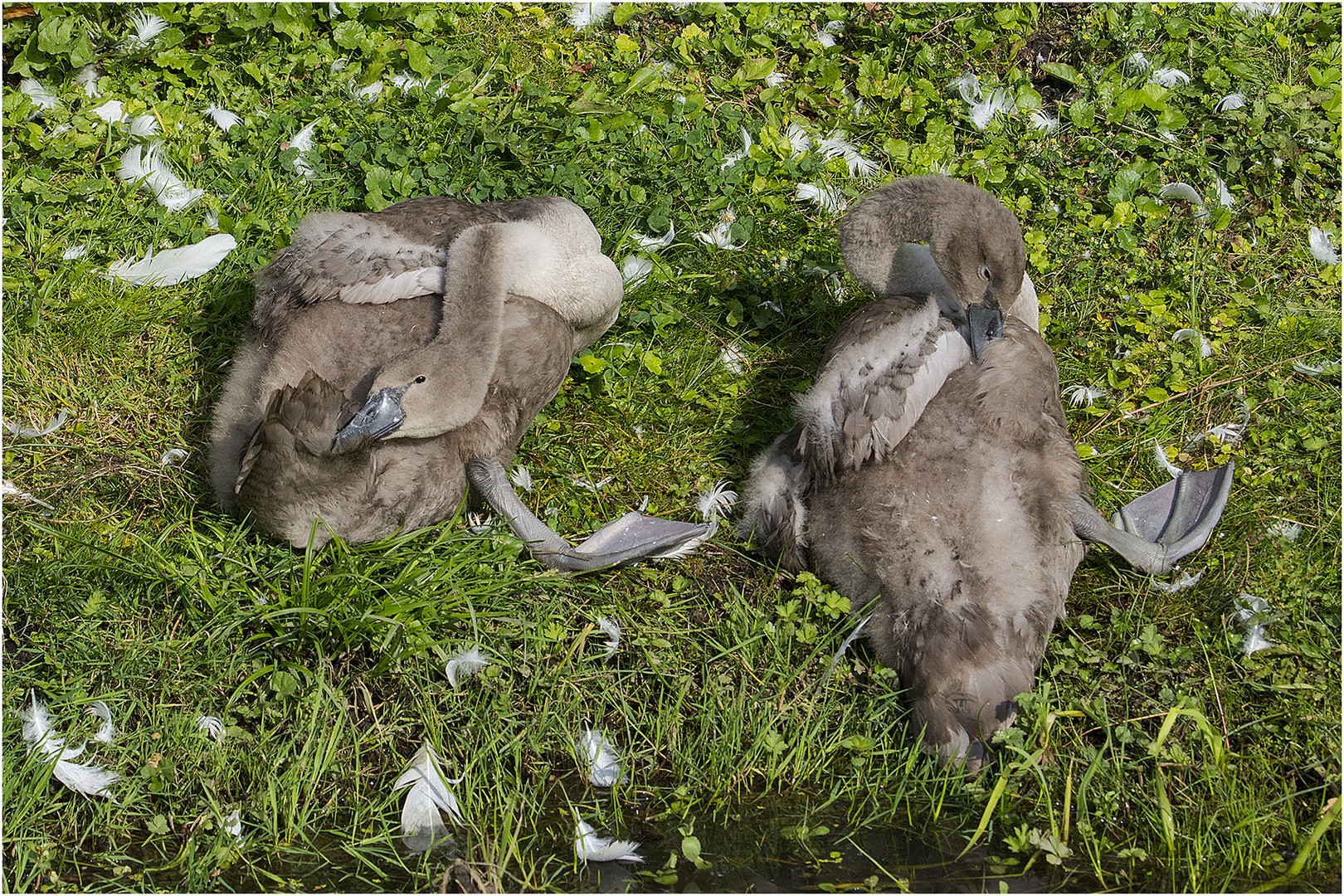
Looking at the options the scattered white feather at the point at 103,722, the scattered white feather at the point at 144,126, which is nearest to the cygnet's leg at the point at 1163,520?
the scattered white feather at the point at 103,722

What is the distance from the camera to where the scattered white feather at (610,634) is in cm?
389

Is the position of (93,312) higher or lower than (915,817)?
higher

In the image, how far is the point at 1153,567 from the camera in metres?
3.96

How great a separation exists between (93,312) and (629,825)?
10.3ft

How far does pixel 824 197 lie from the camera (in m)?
5.20

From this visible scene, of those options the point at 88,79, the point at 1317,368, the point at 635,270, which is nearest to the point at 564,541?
the point at 635,270

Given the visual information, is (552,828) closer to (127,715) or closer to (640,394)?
(127,715)

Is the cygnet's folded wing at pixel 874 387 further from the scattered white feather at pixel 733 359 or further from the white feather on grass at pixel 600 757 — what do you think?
the white feather on grass at pixel 600 757

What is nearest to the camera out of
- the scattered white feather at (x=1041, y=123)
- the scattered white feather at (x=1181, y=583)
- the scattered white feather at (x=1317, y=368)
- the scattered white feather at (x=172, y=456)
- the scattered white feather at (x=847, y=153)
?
the scattered white feather at (x=1181, y=583)

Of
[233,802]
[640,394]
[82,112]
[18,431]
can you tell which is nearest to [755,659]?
[640,394]

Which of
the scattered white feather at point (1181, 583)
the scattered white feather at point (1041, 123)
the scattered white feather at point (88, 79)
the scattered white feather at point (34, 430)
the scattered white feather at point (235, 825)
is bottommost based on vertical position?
the scattered white feather at point (235, 825)

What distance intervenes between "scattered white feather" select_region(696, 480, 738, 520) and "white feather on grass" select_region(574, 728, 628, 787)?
1.04m

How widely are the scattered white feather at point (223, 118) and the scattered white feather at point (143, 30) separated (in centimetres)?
50

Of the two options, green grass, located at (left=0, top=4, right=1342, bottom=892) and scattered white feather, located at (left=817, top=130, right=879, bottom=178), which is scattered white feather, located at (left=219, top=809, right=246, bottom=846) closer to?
green grass, located at (left=0, top=4, right=1342, bottom=892)
